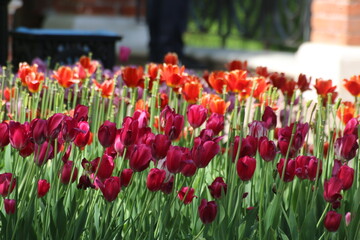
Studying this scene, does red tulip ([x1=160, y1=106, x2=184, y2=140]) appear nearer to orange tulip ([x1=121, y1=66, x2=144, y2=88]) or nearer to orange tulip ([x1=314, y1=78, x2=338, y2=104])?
orange tulip ([x1=121, y1=66, x2=144, y2=88])

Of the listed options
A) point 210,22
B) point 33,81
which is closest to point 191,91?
point 33,81

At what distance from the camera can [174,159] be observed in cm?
228

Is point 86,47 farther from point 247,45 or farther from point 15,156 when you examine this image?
point 247,45

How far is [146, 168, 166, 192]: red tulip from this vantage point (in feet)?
7.50

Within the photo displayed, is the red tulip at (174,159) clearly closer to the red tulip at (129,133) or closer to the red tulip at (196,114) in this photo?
the red tulip at (129,133)

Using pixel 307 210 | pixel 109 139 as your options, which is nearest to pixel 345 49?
pixel 307 210

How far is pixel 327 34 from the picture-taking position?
6336mm

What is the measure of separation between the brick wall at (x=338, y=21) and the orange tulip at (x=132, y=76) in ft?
9.77

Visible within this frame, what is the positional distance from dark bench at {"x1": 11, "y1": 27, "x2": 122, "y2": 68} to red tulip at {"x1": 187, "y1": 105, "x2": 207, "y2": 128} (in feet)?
9.60

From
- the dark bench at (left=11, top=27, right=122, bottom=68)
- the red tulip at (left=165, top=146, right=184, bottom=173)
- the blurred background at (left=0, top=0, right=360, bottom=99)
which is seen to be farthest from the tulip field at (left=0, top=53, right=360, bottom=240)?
the blurred background at (left=0, top=0, right=360, bottom=99)

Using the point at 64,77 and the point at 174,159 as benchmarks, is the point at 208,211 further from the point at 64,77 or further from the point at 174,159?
the point at 64,77

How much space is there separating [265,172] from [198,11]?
812 centimetres

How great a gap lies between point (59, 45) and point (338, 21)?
1875 millimetres

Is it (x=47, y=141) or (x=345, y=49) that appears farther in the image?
(x=345, y=49)
